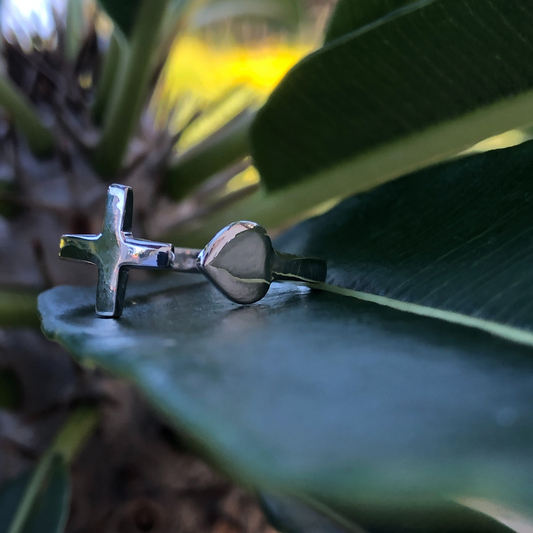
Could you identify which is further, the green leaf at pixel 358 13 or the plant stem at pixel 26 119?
the plant stem at pixel 26 119

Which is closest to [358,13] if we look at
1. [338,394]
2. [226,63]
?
[338,394]

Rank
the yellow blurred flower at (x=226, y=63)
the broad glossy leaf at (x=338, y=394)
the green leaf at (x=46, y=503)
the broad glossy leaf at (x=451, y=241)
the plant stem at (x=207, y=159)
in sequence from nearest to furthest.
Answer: the broad glossy leaf at (x=338, y=394) < the broad glossy leaf at (x=451, y=241) < the green leaf at (x=46, y=503) < the plant stem at (x=207, y=159) < the yellow blurred flower at (x=226, y=63)

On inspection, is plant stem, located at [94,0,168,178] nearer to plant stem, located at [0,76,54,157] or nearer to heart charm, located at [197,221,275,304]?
plant stem, located at [0,76,54,157]

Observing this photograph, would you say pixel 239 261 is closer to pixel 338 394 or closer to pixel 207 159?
pixel 338 394

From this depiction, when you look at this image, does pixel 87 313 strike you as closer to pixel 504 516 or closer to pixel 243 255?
pixel 243 255

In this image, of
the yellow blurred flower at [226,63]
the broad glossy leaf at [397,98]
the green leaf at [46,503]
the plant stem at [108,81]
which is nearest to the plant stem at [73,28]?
the plant stem at [108,81]

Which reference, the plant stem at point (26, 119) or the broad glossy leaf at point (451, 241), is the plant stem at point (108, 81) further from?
the broad glossy leaf at point (451, 241)

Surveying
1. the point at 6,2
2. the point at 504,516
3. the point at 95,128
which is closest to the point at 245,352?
the point at 504,516
